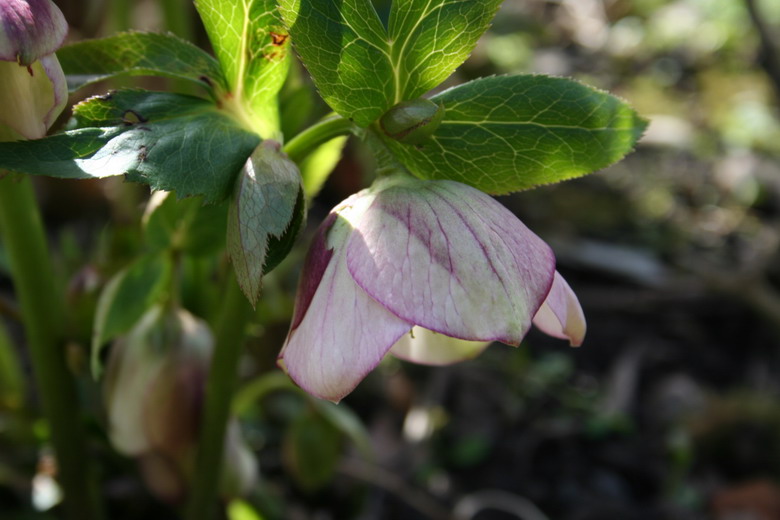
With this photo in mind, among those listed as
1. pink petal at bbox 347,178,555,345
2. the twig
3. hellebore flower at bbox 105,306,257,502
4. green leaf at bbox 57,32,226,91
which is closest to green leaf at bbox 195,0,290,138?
green leaf at bbox 57,32,226,91

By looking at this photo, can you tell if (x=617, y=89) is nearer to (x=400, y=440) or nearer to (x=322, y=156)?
(x=400, y=440)

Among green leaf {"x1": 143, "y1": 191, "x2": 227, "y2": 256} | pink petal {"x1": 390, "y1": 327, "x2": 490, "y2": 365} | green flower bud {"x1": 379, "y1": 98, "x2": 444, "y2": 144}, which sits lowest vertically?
pink petal {"x1": 390, "y1": 327, "x2": 490, "y2": 365}

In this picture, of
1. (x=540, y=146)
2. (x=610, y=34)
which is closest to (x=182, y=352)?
(x=540, y=146)

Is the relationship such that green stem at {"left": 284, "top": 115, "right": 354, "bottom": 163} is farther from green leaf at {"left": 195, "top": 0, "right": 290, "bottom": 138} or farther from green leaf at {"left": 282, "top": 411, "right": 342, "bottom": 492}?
green leaf at {"left": 282, "top": 411, "right": 342, "bottom": 492}

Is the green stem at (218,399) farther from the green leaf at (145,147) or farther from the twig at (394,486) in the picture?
the twig at (394,486)

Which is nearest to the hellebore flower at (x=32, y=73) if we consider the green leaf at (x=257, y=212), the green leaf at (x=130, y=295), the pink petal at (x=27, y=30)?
the pink petal at (x=27, y=30)
